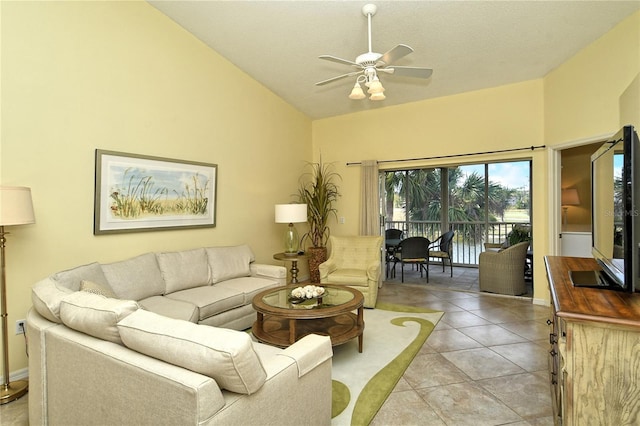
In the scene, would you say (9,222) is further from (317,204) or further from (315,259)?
(317,204)

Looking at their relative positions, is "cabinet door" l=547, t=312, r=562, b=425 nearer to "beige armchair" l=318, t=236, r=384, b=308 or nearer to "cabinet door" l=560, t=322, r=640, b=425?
"cabinet door" l=560, t=322, r=640, b=425

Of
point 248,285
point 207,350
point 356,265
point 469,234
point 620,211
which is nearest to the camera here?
point 207,350

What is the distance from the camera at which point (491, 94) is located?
4805 mm

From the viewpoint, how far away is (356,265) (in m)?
4.83

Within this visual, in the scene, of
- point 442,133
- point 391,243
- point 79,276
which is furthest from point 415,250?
point 79,276

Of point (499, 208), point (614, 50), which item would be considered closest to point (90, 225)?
point (614, 50)

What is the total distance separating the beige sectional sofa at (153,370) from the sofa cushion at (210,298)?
2.80ft

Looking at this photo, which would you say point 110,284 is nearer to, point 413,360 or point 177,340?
point 177,340

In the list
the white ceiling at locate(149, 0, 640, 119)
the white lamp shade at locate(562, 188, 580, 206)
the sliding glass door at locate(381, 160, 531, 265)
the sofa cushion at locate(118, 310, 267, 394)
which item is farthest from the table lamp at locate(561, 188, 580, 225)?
the sofa cushion at locate(118, 310, 267, 394)

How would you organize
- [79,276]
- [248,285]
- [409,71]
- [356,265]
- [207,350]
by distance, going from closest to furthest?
[207,350]
[79,276]
[409,71]
[248,285]
[356,265]

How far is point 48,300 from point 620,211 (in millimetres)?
2976

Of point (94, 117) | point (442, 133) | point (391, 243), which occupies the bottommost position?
point (391, 243)

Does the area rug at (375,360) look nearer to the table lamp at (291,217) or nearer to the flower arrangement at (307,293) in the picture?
the flower arrangement at (307,293)

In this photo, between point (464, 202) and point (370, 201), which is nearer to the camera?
point (370, 201)
